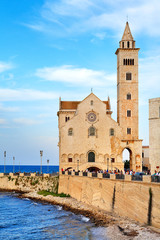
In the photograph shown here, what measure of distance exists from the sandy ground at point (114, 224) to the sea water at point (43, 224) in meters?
0.76

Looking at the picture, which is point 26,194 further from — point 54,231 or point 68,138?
point 54,231

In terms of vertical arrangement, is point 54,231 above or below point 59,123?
below

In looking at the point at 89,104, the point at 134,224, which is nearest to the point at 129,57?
the point at 89,104

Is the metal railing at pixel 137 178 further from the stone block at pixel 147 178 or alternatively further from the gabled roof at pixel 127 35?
the gabled roof at pixel 127 35

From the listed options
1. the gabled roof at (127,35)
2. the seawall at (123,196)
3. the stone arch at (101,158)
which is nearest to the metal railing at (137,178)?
the seawall at (123,196)

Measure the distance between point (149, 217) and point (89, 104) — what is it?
40.2m

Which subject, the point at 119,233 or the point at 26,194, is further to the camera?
the point at 26,194

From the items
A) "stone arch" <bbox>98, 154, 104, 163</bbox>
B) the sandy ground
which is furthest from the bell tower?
the sandy ground

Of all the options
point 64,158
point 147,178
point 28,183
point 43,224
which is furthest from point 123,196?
point 28,183

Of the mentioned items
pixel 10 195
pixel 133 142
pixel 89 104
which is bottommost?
pixel 10 195

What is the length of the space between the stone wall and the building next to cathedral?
459cm

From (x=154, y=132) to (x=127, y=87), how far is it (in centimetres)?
2199

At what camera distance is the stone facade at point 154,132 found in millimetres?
48719

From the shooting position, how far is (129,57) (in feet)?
233
